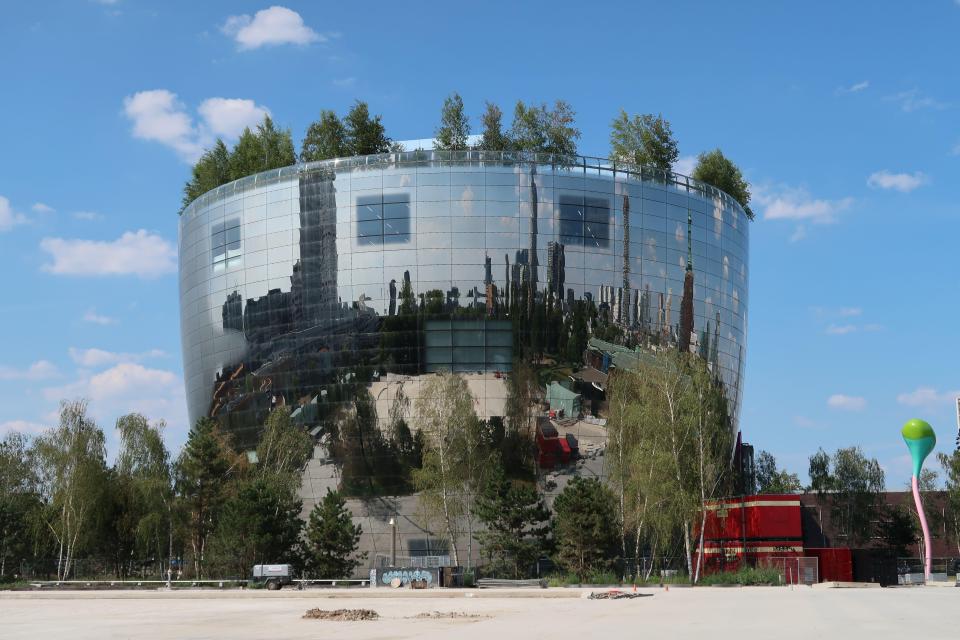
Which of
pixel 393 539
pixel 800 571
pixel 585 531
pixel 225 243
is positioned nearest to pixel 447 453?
pixel 393 539

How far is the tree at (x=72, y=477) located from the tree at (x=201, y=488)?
6.70 m

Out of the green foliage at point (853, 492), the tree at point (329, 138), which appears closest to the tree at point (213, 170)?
the tree at point (329, 138)

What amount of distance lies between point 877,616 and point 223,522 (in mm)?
46152

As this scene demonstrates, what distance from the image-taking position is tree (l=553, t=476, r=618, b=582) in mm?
65188

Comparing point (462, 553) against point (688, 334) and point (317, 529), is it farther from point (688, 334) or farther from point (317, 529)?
point (688, 334)

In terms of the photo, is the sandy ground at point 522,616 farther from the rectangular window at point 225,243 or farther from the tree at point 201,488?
the rectangular window at point 225,243

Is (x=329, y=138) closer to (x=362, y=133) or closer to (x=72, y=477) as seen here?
(x=362, y=133)

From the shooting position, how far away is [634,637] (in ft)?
91.6

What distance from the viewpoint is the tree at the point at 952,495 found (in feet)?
321

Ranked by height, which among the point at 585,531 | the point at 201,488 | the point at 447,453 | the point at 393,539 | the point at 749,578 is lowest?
the point at 749,578

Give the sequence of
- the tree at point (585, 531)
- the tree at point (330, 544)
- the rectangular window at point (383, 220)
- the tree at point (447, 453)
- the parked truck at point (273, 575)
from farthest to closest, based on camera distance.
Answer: the rectangular window at point (383, 220) < the tree at point (447, 453) < the tree at point (330, 544) < the tree at point (585, 531) < the parked truck at point (273, 575)

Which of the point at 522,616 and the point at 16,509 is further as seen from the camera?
the point at 16,509

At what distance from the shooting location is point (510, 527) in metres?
68.2

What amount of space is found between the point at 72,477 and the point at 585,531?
38.6m
